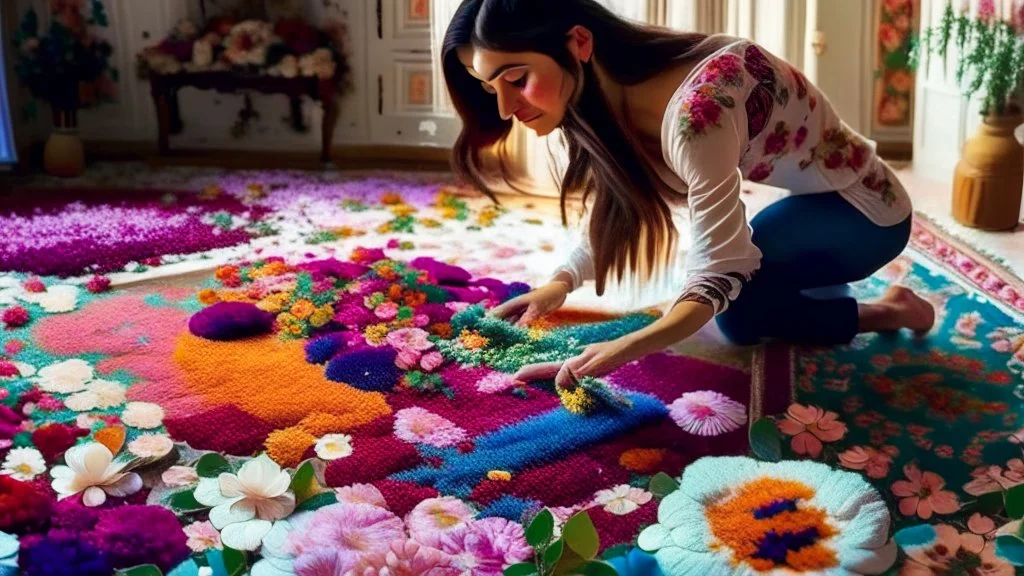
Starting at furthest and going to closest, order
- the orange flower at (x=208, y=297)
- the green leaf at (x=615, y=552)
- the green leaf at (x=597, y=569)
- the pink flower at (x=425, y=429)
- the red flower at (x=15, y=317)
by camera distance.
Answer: the orange flower at (x=208, y=297) → the red flower at (x=15, y=317) → the pink flower at (x=425, y=429) → the green leaf at (x=615, y=552) → the green leaf at (x=597, y=569)

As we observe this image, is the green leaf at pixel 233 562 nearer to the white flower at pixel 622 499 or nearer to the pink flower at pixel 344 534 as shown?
the pink flower at pixel 344 534

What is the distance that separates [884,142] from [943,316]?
1.66 meters

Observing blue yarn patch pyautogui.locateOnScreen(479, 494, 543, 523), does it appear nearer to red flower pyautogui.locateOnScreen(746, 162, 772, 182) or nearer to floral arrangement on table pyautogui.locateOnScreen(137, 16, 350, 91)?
red flower pyautogui.locateOnScreen(746, 162, 772, 182)

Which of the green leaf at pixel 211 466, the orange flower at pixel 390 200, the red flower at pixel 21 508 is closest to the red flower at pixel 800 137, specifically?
the green leaf at pixel 211 466

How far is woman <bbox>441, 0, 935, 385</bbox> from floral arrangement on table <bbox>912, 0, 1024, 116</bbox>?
88 centimetres

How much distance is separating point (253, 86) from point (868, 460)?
2769 mm

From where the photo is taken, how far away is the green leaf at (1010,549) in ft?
4.21

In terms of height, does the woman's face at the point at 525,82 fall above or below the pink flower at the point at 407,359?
above

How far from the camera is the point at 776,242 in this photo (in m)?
1.93

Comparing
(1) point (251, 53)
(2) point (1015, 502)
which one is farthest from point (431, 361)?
(1) point (251, 53)

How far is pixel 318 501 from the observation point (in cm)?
145

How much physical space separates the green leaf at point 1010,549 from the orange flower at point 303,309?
4.35 feet

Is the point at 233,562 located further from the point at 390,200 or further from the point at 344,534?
the point at 390,200

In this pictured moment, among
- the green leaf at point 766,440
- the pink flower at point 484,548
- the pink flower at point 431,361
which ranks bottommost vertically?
A: the pink flower at point 484,548
